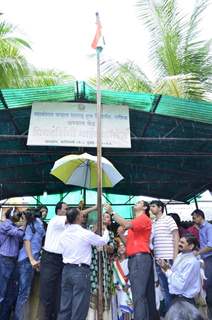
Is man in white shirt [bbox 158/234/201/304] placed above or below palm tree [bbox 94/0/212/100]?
below

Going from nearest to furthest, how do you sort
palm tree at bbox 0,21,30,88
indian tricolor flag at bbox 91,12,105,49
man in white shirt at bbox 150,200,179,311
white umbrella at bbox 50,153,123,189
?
man in white shirt at bbox 150,200,179,311 < white umbrella at bbox 50,153,123,189 < indian tricolor flag at bbox 91,12,105,49 < palm tree at bbox 0,21,30,88

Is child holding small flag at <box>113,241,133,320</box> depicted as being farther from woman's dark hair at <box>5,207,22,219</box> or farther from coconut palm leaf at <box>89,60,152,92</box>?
coconut palm leaf at <box>89,60,152,92</box>

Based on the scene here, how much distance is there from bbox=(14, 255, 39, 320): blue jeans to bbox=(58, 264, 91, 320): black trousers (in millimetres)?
966

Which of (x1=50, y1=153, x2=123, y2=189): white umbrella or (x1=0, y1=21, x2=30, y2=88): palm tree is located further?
(x1=0, y1=21, x2=30, y2=88): palm tree

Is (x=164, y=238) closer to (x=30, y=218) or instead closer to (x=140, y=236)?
(x=140, y=236)

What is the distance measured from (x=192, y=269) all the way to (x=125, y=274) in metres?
1.37

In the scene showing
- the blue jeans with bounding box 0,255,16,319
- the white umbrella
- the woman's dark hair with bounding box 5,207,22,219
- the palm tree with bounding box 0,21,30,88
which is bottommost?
the blue jeans with bounding box 0,255,16,319

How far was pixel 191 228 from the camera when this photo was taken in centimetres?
572

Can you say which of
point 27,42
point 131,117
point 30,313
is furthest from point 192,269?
point 27,42

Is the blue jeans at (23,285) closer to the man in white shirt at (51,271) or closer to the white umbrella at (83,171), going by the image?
the man in white shirt at (51,271)

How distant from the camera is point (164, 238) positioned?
4.54 meters

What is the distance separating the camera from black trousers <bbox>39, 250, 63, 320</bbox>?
4.33m

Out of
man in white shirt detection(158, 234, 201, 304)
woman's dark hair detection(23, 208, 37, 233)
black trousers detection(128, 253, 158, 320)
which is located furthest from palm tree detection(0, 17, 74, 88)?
man in white shirt detection(158, 234, 201, 304)

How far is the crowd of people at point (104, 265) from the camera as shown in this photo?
3.87 meters
